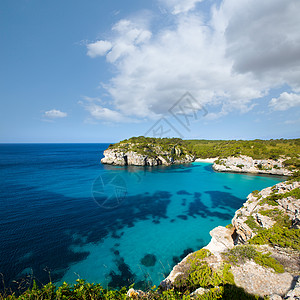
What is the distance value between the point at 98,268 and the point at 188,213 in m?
14.7

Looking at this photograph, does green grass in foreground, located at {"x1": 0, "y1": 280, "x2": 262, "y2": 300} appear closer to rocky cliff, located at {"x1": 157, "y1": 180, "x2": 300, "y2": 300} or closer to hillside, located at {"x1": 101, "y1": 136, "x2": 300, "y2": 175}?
rocky cliff, located at {"x1": 157, "y1": 180, "x2": 300, "y2": 300}

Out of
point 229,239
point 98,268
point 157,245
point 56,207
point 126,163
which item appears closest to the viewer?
point 98,268

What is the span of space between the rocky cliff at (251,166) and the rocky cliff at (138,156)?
78.4 feet

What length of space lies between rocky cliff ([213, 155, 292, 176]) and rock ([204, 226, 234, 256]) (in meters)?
46.5

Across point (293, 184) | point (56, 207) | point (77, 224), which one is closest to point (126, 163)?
point (56, 207)

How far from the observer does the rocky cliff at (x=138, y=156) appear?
63.2m

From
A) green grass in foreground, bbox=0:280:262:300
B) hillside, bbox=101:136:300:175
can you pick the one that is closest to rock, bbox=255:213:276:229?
green grass in foreground, bbox=0:280:262:300

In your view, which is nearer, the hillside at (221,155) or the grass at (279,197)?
the grass at (279,197)

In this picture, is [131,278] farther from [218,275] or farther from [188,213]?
[188,213]

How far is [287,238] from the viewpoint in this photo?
7.92 m

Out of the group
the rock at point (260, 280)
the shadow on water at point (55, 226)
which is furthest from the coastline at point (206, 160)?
the rock at point (260, 280)

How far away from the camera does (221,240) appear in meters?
13.0

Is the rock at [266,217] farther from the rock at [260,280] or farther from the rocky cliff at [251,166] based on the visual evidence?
the rocky cliff at [251,166]

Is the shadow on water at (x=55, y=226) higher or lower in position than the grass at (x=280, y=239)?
lower
